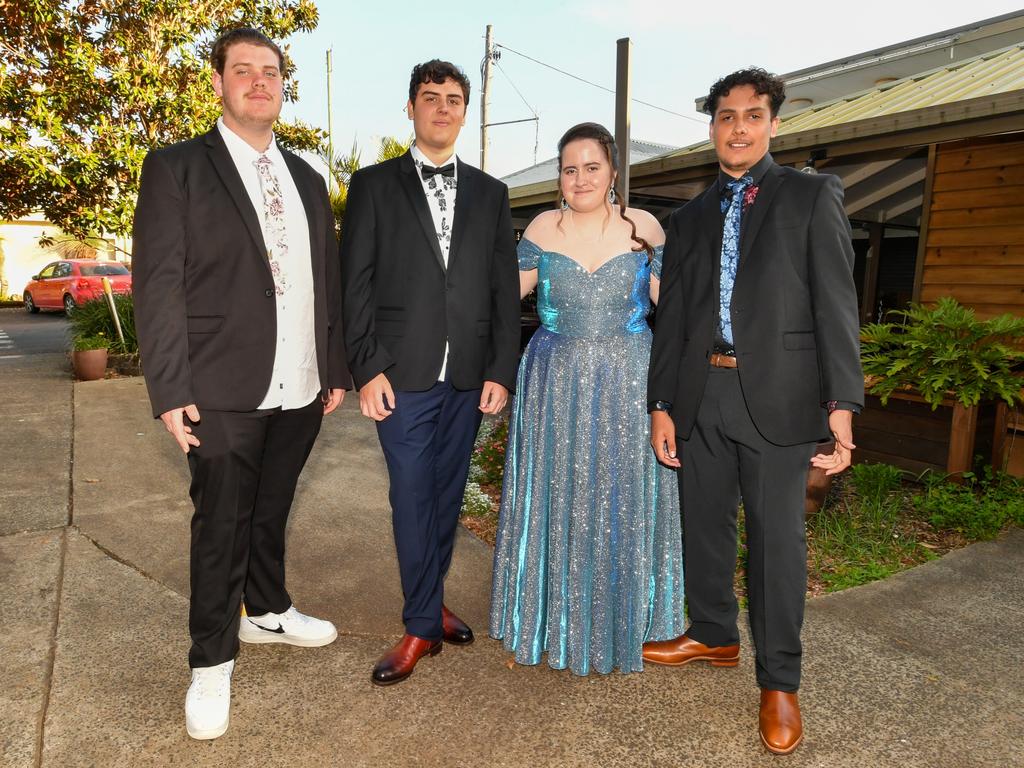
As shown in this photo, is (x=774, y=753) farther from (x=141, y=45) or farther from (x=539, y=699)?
(x=141, y=45)

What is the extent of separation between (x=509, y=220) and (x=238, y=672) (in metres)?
2.16

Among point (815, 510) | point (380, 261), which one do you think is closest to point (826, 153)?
point (815, 510)

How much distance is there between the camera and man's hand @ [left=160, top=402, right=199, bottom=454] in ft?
7.89

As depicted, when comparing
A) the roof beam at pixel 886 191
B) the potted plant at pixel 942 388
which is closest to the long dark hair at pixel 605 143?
the potted plant at pixel 942 388

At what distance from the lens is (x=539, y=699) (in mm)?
2748

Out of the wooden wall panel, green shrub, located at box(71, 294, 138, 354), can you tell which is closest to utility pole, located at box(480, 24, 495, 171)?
green shrub, located at box(71, 294, 138, 354)

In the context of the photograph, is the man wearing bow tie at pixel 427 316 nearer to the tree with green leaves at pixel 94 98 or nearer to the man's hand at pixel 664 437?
the man's hand at pixel 664 437

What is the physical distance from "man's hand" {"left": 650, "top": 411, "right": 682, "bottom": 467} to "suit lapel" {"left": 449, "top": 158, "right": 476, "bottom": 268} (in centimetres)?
100

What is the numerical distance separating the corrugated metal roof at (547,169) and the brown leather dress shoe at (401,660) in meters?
16.4

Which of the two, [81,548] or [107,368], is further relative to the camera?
[107,368]

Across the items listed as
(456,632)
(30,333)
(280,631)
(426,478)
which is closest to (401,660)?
(456,632)

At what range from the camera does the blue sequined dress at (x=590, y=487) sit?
284 centimetres

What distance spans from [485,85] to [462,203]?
893 inches

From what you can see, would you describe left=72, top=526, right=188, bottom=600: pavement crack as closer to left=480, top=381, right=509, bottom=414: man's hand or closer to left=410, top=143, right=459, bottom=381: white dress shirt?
left=480, top=381, right=509, bottom=414: man's hand
